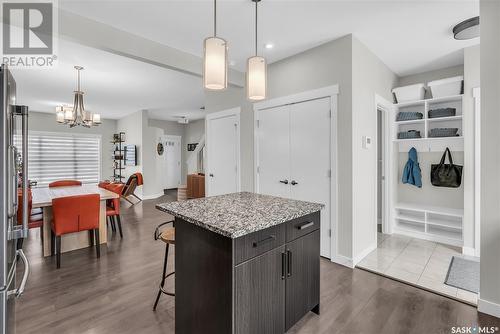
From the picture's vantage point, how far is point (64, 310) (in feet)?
6.85

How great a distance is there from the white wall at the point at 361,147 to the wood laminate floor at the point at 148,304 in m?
0.58

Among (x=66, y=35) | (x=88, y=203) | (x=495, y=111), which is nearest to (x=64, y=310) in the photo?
(x=88, y=203)

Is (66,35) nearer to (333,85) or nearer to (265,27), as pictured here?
(265,27)

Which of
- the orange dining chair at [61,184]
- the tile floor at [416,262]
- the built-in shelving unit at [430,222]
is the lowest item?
the tile floor at [416,262]

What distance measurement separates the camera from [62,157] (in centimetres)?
774

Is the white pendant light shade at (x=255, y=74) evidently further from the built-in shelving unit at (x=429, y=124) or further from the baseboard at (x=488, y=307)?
the built-in shelving unit at (x=429, y=124)

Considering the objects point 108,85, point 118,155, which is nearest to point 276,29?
point 108,85

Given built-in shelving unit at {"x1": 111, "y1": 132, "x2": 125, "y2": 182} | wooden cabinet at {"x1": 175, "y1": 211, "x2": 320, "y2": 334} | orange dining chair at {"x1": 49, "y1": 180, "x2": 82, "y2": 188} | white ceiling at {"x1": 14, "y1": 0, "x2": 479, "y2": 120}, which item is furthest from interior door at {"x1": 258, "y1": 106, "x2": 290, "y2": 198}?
built-in shelving unit at {"x1": 111, "y1": 132, "x2": 125, "y2": 182}

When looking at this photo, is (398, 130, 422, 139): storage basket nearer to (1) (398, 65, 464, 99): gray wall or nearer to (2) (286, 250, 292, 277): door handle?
(1) (398, 65, 464, 99): gray wall

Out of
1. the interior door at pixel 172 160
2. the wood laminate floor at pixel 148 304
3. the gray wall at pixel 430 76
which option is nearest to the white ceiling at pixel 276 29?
the gray wall at pixel 430 76

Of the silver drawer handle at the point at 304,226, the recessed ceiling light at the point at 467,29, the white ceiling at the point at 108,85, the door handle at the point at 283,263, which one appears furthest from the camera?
the white ceiling at the point at 108,85

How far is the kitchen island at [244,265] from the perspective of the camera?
4.54 ft

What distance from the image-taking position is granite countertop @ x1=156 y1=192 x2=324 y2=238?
139 cm

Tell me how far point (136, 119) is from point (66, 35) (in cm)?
536
